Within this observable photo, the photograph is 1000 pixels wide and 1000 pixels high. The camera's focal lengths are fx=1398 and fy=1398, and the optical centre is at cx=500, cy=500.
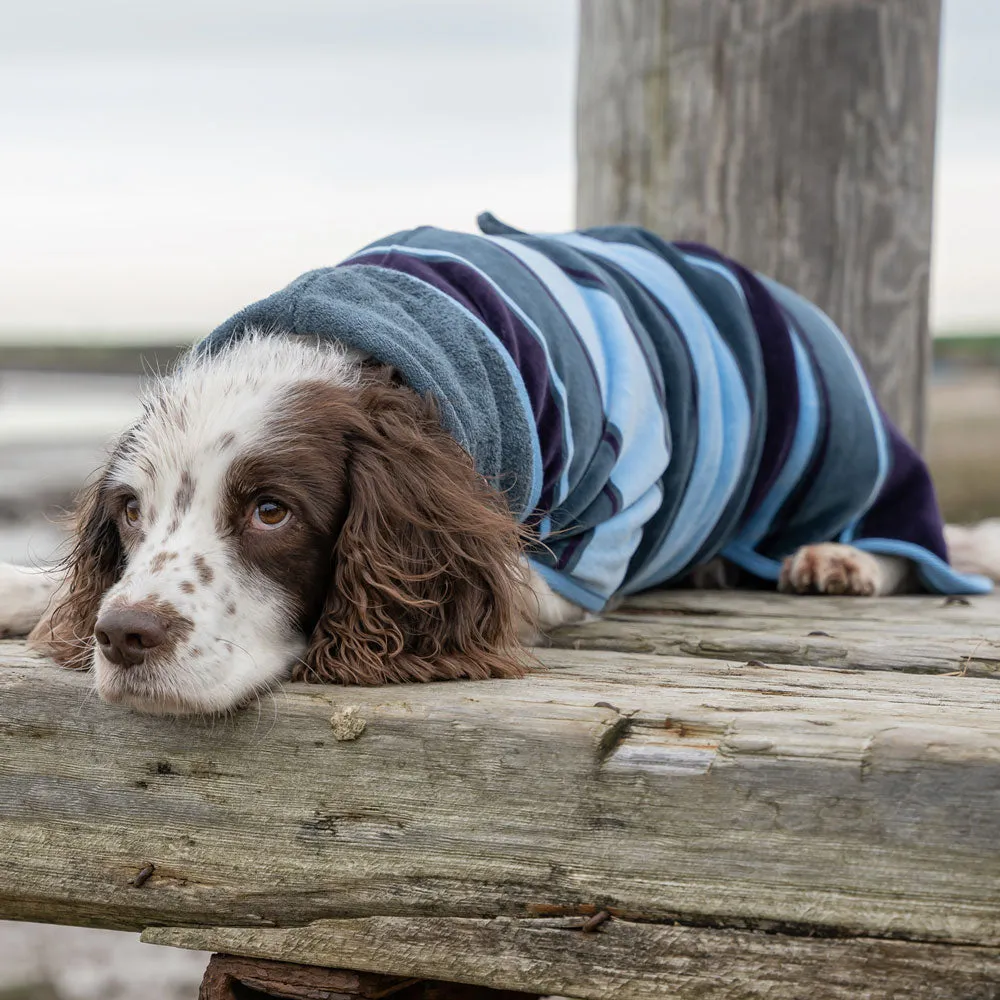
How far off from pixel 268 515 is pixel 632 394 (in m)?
1.10

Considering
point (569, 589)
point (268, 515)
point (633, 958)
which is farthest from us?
point (569, 589)

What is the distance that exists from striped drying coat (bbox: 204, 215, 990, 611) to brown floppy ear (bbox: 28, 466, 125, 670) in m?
0.48

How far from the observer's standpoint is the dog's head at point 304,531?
2.80 m

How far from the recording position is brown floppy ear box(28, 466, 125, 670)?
3.12m

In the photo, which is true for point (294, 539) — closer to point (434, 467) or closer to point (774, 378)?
point (434, 467)

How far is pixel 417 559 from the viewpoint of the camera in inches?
120

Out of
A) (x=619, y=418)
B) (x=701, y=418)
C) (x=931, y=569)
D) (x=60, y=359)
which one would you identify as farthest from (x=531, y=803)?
(x=60, y=359)

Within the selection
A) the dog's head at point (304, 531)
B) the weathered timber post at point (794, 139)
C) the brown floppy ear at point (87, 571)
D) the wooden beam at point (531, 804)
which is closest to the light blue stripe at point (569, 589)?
the dog's head at point (304, 531)

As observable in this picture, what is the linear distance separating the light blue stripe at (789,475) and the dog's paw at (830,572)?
12cm

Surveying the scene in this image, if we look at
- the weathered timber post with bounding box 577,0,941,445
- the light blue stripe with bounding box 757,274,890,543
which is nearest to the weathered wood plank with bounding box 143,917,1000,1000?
the light blue stripe with bounding box 757,274,890,543

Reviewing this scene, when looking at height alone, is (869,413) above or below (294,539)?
above

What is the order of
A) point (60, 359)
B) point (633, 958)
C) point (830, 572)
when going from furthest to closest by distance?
point (60, 359), point (830, 572), point (633, 958)

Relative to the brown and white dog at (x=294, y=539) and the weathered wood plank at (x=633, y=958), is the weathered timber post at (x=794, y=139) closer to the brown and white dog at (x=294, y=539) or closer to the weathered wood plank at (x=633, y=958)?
the brown and white dog at (x=294, y=539)

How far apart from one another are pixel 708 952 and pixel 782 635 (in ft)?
3.95
